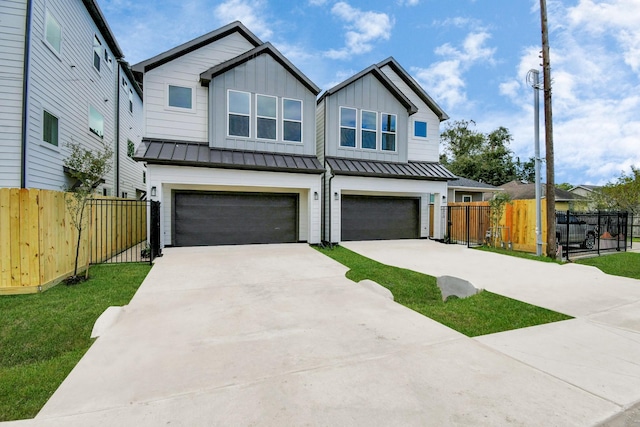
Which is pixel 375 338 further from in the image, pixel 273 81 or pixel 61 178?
pixel 61 178

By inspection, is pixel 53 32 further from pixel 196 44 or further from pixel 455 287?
pixel 455 287

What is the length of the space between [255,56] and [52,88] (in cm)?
663

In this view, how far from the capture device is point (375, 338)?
3902 mm

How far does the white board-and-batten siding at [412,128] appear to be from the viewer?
1480cm

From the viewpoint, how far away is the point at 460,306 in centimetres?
527

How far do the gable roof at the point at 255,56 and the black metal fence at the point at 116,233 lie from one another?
5.00 metres

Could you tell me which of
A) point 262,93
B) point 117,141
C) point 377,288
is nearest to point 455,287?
point 377,288

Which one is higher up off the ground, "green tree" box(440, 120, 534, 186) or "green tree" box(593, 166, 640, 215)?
"green tree" box(440, 120, 534, 186)

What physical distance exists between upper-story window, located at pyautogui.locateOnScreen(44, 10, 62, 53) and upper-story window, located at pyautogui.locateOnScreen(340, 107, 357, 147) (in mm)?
9940

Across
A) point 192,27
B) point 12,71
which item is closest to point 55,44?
point 12,71

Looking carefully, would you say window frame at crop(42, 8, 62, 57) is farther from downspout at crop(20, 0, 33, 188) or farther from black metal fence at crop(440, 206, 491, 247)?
black metal fence at crop(440, 206, 491, 247)

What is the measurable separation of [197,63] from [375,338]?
11721 millimetres

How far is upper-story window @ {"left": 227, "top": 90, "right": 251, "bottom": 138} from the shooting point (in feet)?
37.4

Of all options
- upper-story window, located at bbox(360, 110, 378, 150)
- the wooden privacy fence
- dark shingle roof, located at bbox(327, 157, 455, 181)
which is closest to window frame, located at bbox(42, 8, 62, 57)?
the wooden privacy fence
